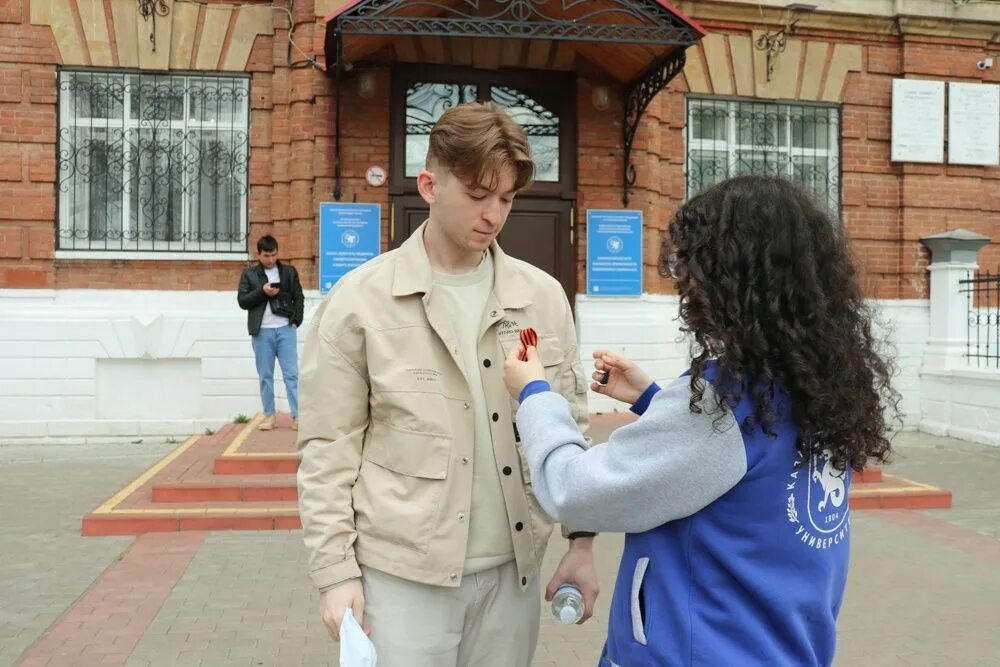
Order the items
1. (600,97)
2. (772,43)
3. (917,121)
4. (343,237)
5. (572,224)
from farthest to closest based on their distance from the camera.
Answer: (917,121), (772,43), (572,224), (600,97), (343,237)

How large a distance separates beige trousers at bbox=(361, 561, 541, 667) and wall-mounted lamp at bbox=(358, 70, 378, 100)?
28.3ft

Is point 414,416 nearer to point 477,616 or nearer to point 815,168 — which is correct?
point 477,616

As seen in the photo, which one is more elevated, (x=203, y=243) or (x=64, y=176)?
(x=64, y=176)

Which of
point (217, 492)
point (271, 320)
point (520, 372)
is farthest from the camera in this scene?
point (271, 320)

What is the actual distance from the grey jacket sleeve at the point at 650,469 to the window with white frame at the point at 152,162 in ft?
31.0

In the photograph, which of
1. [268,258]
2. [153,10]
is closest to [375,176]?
[268,258]

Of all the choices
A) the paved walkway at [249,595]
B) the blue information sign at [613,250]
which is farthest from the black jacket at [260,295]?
the blue information sign at [613,250]

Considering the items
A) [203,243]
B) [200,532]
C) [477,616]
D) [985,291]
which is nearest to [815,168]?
[985,291]

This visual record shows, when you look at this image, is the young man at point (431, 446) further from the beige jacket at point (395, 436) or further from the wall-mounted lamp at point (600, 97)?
the wall-mounted lamp at point (600, 97)

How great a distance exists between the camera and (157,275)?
10.5 m

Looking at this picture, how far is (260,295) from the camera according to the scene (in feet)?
29.6

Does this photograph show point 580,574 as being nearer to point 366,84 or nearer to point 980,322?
point 366,84

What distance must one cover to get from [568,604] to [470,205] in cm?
95

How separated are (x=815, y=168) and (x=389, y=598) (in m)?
11.1
